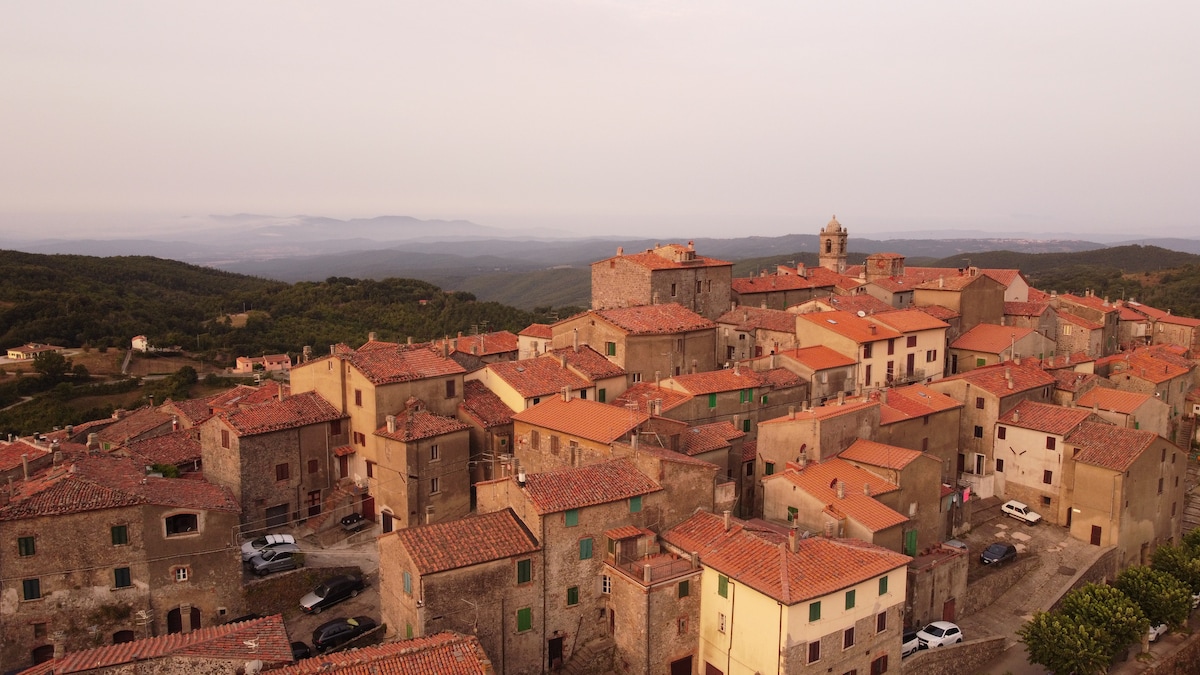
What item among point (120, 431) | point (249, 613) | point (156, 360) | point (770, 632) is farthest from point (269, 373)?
point (770, 632)

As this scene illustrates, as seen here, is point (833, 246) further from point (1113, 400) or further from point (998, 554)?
point (998, 554)

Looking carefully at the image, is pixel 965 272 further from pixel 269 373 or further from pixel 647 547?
pixel 269 373

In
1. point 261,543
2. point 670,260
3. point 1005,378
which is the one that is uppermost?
point 670,260

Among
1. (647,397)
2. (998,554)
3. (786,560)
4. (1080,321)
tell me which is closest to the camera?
(786,560)

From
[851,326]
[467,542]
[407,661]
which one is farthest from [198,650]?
[851,326]

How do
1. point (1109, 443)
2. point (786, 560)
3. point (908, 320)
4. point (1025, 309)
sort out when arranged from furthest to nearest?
point (1025, 309) < point (908, 320) < point (1109, 443) < point (786, 560)

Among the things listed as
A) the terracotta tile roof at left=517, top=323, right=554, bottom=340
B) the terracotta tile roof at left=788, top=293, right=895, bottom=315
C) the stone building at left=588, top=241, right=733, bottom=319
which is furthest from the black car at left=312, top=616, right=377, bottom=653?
Result: the terracotta tile roof at left=788, top=293, right=895, bottom=315

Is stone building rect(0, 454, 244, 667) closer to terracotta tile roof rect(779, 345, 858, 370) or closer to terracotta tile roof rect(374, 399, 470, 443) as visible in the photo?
terracotta tile roof rect(374, 399, 470, 443)
